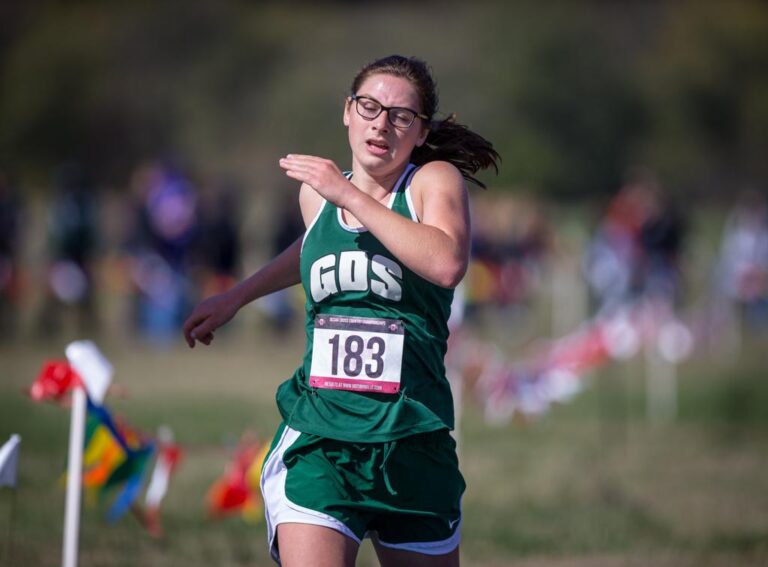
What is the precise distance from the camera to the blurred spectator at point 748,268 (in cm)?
2319

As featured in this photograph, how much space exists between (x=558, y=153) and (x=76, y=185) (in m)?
29.3

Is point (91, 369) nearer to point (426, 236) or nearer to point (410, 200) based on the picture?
point (410, 200)

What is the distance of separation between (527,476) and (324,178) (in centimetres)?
573

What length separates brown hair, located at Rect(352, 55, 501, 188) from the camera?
13.3 feet

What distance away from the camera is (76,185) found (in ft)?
60.3

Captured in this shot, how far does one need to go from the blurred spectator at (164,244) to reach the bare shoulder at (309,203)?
14150 millimetres

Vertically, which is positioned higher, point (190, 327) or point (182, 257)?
point (182, 257)

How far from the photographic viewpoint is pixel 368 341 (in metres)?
3.91

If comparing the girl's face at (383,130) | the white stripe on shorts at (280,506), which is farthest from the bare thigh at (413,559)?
the girl's face at (383,130)

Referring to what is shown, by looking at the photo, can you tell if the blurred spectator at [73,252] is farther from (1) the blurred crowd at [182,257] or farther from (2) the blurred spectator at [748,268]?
(2) the blurred spectator at [748,268]

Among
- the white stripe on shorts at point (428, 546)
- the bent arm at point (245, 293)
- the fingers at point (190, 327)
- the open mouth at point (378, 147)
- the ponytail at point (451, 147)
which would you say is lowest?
the white stripe on shorts at point (428, 546)

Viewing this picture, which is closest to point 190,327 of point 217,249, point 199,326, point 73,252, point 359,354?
point 199,326

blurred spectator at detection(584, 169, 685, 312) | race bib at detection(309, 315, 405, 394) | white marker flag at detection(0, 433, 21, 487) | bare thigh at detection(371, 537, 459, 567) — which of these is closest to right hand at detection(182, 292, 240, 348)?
race bib at detection(309, 315, 405, 394)

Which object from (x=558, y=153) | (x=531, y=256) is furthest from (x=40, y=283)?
(x=558, y=153)
